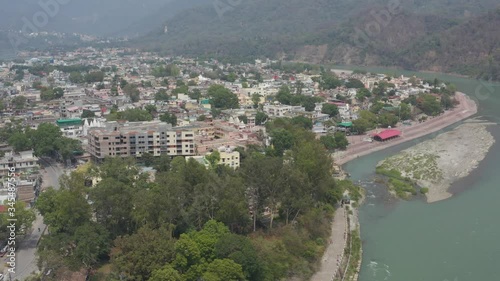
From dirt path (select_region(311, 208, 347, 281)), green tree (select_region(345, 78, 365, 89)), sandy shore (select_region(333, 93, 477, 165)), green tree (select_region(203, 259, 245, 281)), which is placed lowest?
sandy shore (select_region(333, 93, 477, 165))

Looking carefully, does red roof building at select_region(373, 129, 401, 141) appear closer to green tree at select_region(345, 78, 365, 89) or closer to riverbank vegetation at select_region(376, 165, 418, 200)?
riverbank vegetation at select_region(376, 165, 418, 200)

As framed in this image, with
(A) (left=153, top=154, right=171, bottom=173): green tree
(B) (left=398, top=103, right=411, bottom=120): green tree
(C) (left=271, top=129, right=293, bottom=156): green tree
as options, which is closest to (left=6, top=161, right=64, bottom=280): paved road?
(A) (left=153, top=154, right=171, bottom=173): green tree

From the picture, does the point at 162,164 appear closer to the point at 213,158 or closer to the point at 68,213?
the point at 213,158

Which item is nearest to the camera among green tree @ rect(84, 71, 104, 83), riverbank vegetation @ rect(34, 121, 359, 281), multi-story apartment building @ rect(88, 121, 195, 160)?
riverbank vegetation @ rect(34, 121, 359, 281)

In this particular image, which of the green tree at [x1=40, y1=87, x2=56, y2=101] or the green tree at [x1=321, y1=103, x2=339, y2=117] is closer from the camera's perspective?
the green tree at [x1=321, y1=103, x2=339, y2=117]

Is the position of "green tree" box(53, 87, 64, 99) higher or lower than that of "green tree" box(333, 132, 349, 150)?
higher

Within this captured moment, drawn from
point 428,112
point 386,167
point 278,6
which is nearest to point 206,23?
point 278,6
